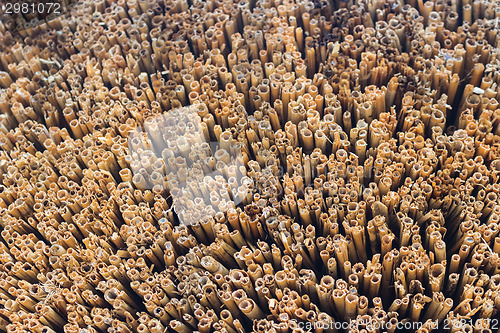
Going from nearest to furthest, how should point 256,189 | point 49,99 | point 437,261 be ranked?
1. point 437,261
2. point 256,189
3. point 49,99

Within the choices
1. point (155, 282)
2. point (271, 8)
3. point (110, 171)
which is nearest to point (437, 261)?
point (155, 282)

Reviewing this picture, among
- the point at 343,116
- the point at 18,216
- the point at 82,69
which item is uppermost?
the point at 82,69

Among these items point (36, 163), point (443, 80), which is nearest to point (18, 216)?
point (36, 163)

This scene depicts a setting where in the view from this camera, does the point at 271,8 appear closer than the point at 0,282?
No

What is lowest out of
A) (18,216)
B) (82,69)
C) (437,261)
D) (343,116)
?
(437,261)

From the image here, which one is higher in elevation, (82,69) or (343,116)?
(82,69)

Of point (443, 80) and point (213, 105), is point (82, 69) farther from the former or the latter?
point (443, 80)

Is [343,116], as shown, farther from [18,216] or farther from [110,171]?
[18,216]

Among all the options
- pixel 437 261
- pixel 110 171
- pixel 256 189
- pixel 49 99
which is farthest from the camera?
pixel 49 99

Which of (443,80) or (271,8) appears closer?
(443,80)
